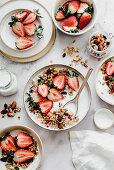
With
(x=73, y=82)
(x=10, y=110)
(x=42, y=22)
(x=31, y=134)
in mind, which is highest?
(x=42, y=22)

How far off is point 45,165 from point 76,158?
0.17 metres

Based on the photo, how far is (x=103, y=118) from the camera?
1475mm

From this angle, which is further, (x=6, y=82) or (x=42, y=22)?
(x=42, y=22)

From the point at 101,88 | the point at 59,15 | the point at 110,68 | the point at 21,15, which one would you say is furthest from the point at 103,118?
the point at 21,15

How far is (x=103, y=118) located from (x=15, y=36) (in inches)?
25.7

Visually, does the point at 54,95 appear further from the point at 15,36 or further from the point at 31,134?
the point at 15,36

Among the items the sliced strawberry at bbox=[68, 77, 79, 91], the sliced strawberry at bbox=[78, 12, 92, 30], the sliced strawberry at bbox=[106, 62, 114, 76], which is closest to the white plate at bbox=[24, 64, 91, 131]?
the sliced strawberry at bbox=[68, 77, 79, 91]

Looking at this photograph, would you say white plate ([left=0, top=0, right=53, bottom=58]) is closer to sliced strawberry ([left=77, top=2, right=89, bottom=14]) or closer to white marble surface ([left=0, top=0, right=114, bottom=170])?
white marble surface ([left=0, top=0, right=114, bottom=170])

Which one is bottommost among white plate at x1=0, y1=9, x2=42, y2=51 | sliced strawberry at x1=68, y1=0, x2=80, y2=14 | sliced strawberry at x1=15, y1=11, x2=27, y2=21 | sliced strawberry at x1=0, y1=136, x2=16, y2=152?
sliced strawberry at x1=0, y1=136, x2=16, y2=152

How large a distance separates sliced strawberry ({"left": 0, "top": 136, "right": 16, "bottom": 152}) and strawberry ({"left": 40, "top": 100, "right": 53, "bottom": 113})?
0.22 metres

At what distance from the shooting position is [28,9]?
4.94 ft

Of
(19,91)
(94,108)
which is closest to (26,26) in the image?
(19,91)

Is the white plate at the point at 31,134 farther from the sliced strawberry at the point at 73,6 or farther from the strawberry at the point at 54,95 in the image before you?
the sliced strawberry at the point at 73,6

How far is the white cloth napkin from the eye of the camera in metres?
1.43
